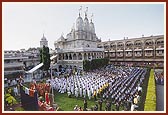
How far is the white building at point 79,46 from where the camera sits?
2297 cm

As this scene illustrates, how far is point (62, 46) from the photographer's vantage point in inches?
1182

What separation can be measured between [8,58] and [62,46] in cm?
1350

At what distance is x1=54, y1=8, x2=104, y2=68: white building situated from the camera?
23.0 meters

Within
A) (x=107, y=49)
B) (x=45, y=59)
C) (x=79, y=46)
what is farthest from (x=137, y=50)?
(x=45, y=59)

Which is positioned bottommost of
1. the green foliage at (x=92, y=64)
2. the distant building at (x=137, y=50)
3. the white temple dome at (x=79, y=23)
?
the green foliage at (x=92, y=64)

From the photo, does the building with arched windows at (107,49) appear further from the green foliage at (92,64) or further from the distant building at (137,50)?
the green foliage at (92,64)

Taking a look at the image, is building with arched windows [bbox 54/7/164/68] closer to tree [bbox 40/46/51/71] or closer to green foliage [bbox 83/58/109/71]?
green foliage [bbox 83/58/109/71]

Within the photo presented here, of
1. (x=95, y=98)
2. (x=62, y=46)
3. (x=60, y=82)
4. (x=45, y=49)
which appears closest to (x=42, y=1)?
(x=95, y=98)

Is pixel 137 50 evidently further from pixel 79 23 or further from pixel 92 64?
pixel 92 64

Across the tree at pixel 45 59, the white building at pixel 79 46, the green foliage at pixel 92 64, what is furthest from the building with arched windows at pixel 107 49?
the tree at pixel 45 59

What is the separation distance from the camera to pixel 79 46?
2566cm

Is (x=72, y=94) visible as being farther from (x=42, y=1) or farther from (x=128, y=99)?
(x=42, y=1)

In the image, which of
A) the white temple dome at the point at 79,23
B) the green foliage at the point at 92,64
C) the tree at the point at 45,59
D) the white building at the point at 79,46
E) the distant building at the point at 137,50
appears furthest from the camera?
the white temple dome at the point at 79,23

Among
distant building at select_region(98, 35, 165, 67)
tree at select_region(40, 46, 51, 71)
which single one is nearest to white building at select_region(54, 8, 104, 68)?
distant building at select_region(98, 35, 165, 67)
